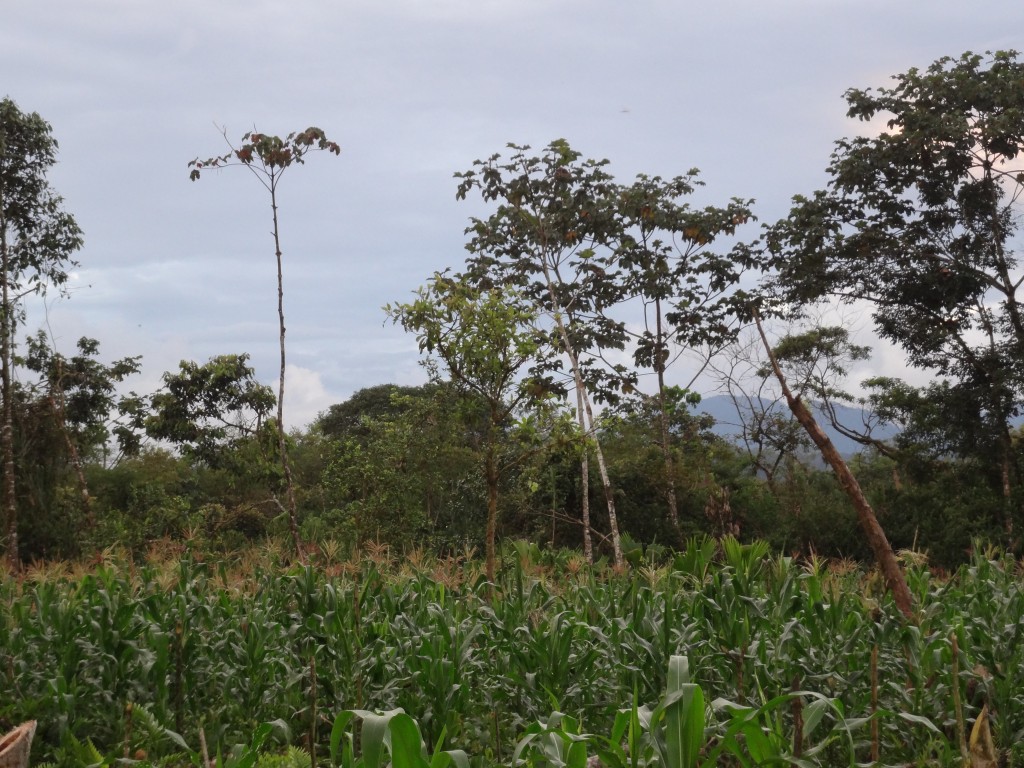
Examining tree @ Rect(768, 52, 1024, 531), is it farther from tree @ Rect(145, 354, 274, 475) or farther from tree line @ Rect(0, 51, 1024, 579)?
tree @ Rect(145, 354, 274, 475)

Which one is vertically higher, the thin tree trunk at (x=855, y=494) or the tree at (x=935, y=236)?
the tree at (x=935, y=236)

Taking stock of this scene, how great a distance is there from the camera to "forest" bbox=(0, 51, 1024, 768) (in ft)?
13.2

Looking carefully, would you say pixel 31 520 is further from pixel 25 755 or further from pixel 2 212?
pixel 25 755

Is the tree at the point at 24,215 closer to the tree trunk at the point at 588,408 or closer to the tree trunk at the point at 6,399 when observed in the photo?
the tree trunk at the point at 6,399

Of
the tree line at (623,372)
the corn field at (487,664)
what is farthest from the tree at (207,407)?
the corn field at (487,664)

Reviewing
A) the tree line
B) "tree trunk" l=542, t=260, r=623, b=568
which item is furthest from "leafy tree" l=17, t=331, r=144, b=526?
"tree trunk" l=542, t=260, r=623, b=568

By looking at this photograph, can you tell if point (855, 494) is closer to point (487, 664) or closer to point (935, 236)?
point (487, 664)

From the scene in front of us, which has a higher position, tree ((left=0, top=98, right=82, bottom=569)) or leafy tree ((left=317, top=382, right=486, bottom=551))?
tree ((left=0, top=98, right=82, bottom=569))

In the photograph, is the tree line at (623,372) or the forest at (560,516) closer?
the forest at (560,516)

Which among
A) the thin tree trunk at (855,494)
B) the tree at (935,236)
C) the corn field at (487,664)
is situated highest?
the tree at (935,236)

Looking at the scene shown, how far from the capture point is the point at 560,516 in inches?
494

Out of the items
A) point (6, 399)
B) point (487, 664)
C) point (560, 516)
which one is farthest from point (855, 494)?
point (6, 399)

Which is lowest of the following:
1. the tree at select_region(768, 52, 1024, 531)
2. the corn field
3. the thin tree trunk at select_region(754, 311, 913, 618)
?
the corn field

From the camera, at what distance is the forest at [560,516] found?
4031 millimetres
